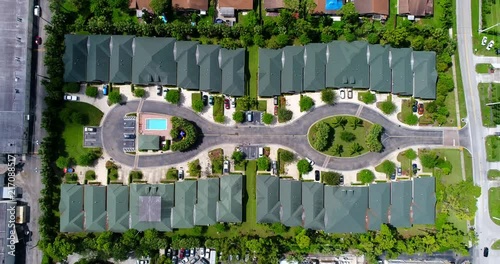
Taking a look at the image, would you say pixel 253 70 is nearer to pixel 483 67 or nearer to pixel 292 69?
pixel 292 69

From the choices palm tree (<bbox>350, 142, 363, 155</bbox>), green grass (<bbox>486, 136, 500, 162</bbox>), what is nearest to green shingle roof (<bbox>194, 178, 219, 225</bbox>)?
palm tree (<bbox>350, 142, 363, 155</bbox>)

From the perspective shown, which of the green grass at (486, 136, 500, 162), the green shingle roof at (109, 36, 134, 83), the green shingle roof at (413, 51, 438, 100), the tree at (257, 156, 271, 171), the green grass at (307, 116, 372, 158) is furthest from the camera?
the green grass at (486, 136, 500, 162)

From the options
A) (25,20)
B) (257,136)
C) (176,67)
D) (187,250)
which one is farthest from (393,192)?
(25,20)

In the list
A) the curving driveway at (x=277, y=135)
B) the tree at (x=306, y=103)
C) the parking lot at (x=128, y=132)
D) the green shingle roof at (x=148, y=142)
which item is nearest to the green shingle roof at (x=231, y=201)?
the curving driveway at (x=277, y=135)

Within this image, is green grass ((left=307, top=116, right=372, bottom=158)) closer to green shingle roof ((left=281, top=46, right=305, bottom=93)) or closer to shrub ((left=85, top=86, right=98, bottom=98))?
green shingle roof ((left=281, top=46, right=305, bottom=93))

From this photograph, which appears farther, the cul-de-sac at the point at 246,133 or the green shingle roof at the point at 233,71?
the green shingle roof at the point at 233,71

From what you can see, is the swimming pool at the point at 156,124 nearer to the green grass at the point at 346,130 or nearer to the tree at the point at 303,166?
the tree at the point at 303,166

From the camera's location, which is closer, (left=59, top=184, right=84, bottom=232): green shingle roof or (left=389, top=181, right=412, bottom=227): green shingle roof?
(left=59, top=184, right=84, bottom=232): green shingle roof
